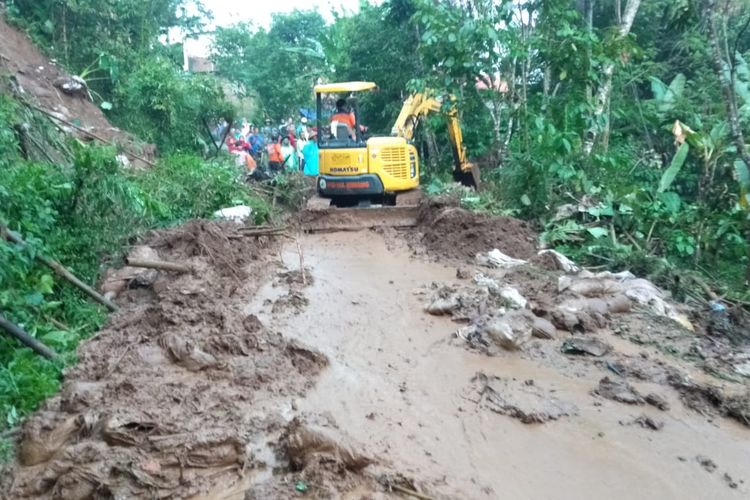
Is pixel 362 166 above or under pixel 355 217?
above

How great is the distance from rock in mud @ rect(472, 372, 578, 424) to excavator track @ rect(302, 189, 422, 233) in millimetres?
5580

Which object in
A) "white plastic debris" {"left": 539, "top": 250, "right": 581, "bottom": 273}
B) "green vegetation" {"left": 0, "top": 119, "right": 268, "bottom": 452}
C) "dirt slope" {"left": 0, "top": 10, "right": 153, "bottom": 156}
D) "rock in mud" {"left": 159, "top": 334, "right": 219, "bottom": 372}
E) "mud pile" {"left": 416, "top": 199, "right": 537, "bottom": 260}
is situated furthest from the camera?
"dirt slope" {"left": 0, "top": 10, "right": 153, "bottom": 156}

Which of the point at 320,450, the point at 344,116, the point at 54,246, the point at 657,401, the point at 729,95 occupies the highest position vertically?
the point at 729,95

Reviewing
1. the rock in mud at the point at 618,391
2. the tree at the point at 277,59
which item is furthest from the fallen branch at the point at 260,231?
the tree at the point at 277,59

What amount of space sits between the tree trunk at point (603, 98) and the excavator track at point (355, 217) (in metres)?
3.23

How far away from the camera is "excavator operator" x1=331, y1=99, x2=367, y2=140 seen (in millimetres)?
10758

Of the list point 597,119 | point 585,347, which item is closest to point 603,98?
point 597,119

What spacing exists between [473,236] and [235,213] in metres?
3.56

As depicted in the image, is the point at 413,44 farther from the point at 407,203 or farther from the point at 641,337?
the point at 641,337

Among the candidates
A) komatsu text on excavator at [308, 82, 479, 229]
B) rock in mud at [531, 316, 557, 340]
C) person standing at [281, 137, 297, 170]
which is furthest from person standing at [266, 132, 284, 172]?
rock in mud at [531, 316, 557, 340]

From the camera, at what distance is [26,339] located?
4438 mm

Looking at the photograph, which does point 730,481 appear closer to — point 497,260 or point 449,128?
point 497,260

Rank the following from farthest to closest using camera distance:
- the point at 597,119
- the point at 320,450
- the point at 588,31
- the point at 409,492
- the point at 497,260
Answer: the point at 597,119 → the point at 588,31 → the point at 497,260 → the point at 320,450 → the point at 409,492

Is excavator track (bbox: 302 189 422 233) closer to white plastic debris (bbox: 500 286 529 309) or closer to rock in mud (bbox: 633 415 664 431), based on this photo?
white plastic debris (bbox: 500 286 529 309)
